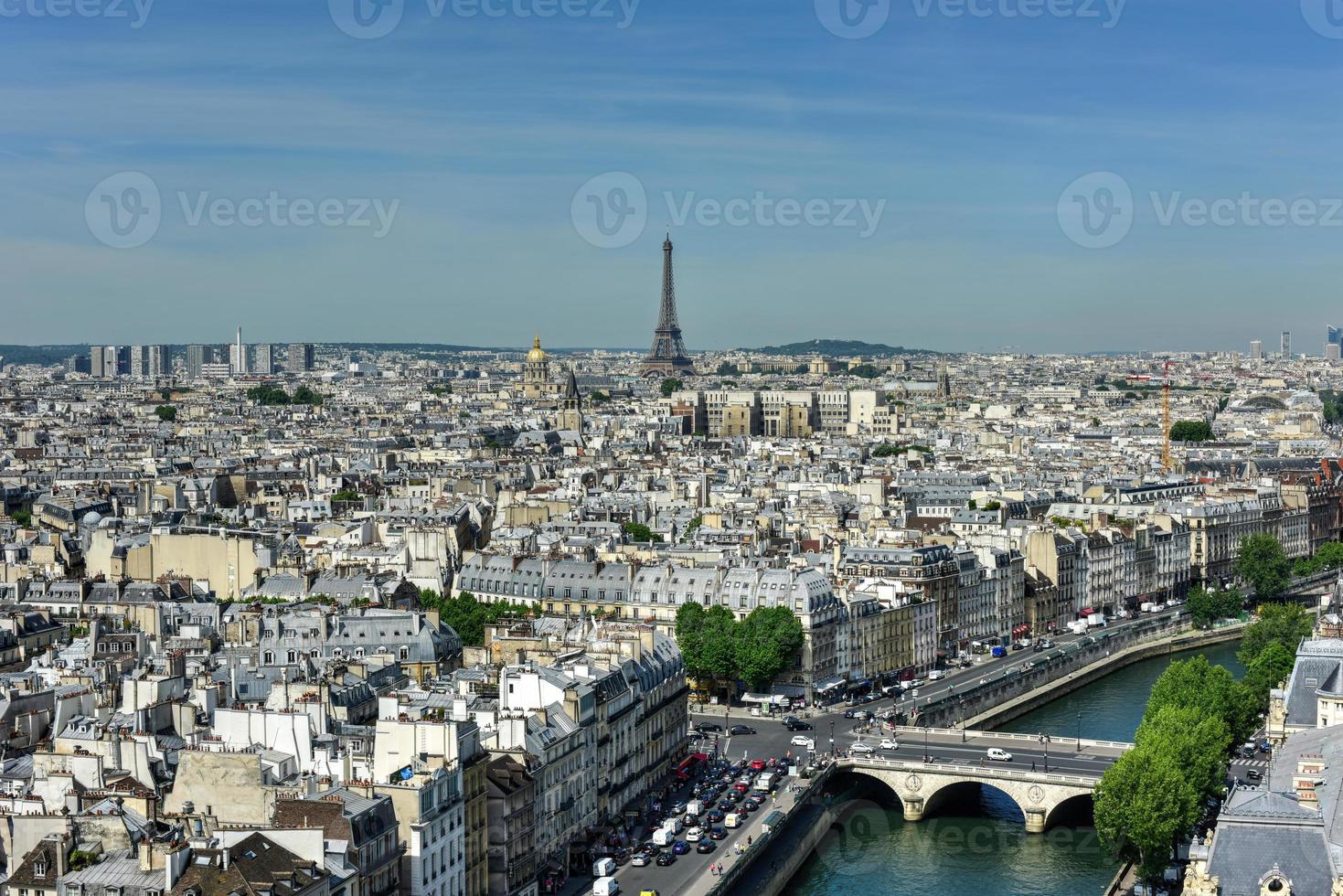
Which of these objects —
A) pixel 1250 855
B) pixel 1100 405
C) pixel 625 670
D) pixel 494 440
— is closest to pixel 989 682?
pixel 625 670

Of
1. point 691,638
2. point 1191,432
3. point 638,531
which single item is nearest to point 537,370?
point 1191,432

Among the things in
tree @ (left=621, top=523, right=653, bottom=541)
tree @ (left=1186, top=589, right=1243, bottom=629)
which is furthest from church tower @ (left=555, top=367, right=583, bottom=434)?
tree @ (left=1186, top=589, right=1243, bottom=629)

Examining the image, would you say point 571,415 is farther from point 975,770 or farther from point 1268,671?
point 975,770

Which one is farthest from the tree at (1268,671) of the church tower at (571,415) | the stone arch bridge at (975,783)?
the church tower at (571,415)

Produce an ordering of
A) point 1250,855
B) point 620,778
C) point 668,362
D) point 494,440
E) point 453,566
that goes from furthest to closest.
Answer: point 668,362
point 494,440
point 453,566
point 620,778
point 1250,855

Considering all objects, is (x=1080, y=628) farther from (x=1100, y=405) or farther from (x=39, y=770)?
(x=1100, y=405)
